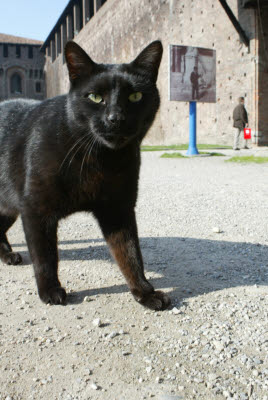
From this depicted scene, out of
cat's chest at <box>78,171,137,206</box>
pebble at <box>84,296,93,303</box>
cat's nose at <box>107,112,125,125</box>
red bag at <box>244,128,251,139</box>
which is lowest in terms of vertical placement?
pebble at <box>84,296,93,303</box>

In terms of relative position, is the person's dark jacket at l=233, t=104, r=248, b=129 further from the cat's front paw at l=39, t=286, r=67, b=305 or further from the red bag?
the cat's front paw at l=39, t=286, r=67, b=305

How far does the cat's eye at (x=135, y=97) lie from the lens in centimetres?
176

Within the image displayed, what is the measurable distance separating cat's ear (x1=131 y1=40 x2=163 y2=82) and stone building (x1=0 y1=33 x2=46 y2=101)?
122 feet

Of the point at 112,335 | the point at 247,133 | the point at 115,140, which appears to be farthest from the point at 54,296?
the point at 247,133

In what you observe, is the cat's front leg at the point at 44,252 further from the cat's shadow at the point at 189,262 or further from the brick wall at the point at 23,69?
the brick wall at the point at 23,69

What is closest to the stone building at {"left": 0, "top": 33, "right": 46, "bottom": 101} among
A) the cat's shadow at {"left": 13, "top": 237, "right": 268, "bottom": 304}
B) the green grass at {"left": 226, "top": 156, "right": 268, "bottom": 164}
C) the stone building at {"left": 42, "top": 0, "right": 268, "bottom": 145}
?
the stone building at {"left": 42, "top": 0, "right": 268, "bottom": 145}

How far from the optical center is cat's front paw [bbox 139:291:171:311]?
1.74 metres

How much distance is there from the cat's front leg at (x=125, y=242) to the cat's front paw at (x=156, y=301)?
0.06 m

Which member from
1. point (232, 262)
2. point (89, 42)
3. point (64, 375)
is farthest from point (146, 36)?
point (64, 375)

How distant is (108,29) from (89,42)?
3.52m

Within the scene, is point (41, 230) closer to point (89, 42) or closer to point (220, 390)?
point (220, 390)

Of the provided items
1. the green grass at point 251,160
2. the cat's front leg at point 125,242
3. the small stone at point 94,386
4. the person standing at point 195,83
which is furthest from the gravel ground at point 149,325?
the person standing at point 195,83

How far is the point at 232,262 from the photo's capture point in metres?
2.36

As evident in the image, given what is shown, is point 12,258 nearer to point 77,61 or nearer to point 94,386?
point 77,61
